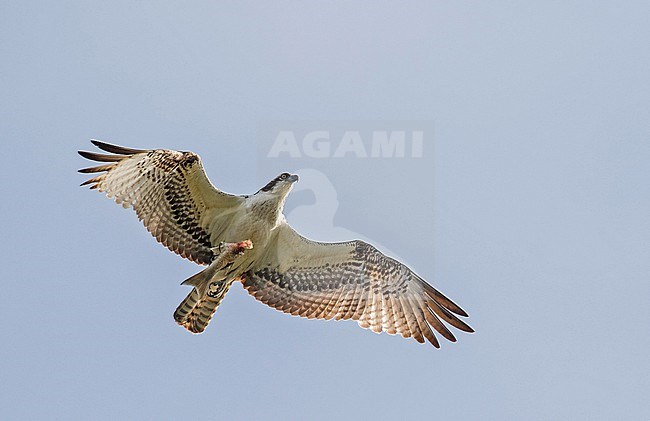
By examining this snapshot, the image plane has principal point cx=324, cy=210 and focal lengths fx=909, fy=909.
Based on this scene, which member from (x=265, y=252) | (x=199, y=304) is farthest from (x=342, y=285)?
(x=199, y=304)

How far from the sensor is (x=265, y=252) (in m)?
12.3

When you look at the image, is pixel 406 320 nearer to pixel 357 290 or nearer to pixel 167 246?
pixel 357 290

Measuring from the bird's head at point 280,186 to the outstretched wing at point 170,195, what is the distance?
42 centimetres

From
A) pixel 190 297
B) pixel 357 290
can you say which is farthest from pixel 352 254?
pixel 190 297

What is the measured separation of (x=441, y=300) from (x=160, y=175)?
162 inches

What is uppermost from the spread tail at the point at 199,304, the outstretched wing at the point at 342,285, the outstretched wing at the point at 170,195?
the outstretched wing at the point at 170,195

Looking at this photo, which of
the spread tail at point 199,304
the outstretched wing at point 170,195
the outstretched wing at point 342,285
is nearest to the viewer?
the spread tail at point 199,304

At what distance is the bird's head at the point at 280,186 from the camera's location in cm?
1205

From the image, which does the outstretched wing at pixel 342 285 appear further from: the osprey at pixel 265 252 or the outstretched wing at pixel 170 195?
the outstretched wing at pixel 170 195

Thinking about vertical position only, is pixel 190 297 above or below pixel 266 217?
below

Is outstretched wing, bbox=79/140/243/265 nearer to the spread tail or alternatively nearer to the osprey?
the osprey

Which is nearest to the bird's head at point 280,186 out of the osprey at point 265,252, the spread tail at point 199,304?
the osprey at point 265,252

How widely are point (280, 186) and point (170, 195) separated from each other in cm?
151

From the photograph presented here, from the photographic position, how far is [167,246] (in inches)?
488
